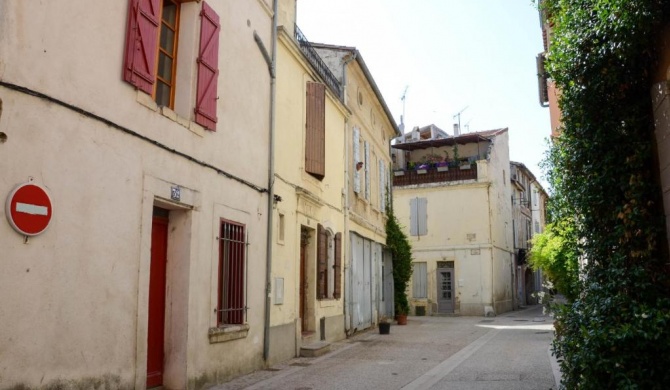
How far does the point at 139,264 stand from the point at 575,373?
4.39 metres

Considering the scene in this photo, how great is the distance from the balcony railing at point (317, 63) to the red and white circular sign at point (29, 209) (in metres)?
7.62

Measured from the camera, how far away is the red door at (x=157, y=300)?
7.03 metres

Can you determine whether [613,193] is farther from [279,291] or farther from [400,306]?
[400,306]

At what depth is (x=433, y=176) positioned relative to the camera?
1131 inches

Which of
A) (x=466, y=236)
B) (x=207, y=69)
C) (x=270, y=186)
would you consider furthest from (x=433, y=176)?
(x=207, y=69)

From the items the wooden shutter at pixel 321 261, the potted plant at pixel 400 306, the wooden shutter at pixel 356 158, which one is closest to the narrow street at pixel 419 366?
the wooden shutter at pixel 321 261

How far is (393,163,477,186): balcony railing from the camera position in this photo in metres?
28.0

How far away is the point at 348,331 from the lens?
14.6m

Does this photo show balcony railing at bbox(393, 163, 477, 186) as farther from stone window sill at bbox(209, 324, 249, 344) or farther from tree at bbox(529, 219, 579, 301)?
stone window sill at bbox(209, 324, 249, 344)

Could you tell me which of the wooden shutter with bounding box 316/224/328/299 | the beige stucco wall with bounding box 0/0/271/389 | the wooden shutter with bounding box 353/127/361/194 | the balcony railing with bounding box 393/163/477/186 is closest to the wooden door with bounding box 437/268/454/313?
the balcony railing with bounding box 393/163/477/186

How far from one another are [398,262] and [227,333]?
12.7m

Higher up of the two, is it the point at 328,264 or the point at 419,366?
the point at 328,264

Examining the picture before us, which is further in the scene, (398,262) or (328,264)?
(398,262)

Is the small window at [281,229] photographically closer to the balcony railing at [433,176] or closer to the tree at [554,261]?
the tree at [554,261]
